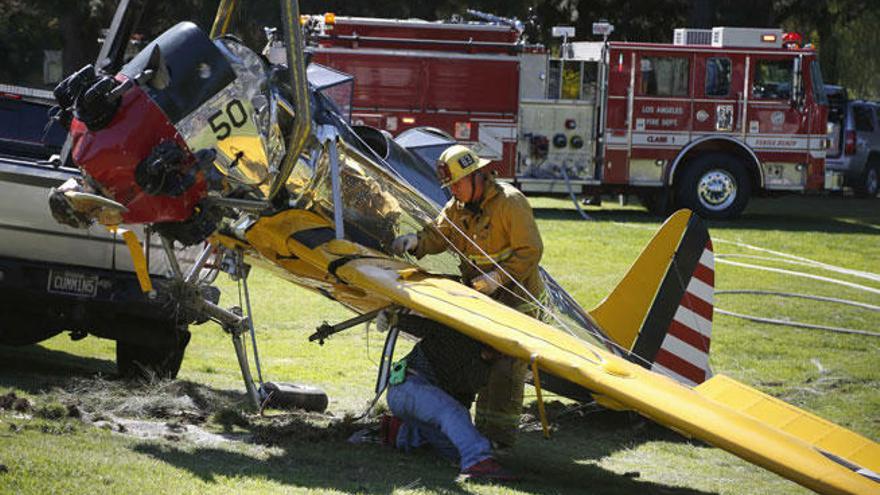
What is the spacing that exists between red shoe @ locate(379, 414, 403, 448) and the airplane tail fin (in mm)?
2013

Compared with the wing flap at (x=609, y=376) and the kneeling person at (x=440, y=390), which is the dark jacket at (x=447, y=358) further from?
the wing flap at (x=609, y=376)

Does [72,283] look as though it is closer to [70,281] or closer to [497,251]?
[70,281]

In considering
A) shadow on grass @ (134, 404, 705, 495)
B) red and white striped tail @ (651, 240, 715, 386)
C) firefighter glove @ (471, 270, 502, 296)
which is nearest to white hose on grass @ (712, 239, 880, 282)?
red and white striped tail @ (651, 240, 715, 386)

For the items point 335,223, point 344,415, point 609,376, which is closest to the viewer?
point 609,376

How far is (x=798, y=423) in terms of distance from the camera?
23.7ft

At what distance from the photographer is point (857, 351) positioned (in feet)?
43.7

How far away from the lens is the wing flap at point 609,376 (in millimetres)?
6574

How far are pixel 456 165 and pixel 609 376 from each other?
195 centimetres

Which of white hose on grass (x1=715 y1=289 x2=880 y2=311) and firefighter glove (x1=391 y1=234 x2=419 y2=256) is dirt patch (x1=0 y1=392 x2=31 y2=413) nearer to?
firefighter glove (x1=391 y1=234 x2=419 y2=256)

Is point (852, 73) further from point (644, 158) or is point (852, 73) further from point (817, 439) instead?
point (817, 439)

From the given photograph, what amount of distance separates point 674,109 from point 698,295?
1505 cm

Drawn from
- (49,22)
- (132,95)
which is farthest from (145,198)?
(49,22)

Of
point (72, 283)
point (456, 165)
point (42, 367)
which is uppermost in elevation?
point (456, 165)

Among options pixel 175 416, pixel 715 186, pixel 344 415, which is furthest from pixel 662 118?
pixel 175 416
